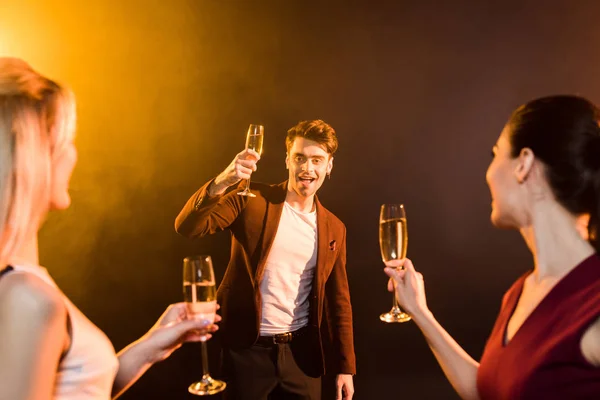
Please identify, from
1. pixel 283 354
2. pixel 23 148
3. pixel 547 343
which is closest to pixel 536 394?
pixel 547 343

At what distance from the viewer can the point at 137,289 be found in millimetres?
3539

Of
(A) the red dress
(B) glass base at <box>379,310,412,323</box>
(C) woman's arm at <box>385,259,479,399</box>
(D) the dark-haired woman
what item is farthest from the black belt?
(A) the red dress

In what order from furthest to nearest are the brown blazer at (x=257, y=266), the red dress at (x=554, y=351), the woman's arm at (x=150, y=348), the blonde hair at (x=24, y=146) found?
the brown blazer at (x=257, y=266), the woman's arm at (x=150, y=348), the red dress at (x=554, y=351), the blonde hair at (x=24, y=146)

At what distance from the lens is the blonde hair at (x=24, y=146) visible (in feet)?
3.71

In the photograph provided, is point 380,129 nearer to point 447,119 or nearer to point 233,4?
point 447,119

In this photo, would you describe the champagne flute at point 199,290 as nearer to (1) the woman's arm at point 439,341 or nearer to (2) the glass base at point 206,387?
(2) the glass base at point 206,387

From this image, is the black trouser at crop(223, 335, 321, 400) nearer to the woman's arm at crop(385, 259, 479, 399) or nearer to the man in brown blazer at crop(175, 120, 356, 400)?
the man in brown blazer at crop(175, 120, 356, 400)

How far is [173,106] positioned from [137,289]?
1.24 meters

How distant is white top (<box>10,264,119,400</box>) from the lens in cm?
119

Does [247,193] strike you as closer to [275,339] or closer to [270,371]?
[275,339]

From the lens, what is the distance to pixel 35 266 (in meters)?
1.23

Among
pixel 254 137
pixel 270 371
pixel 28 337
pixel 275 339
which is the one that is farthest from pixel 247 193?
pixel 28 337

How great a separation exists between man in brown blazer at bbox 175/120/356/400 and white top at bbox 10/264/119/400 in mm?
1333

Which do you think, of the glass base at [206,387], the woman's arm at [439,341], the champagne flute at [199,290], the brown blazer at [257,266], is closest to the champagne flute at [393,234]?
the woman's arm at [439,341]
